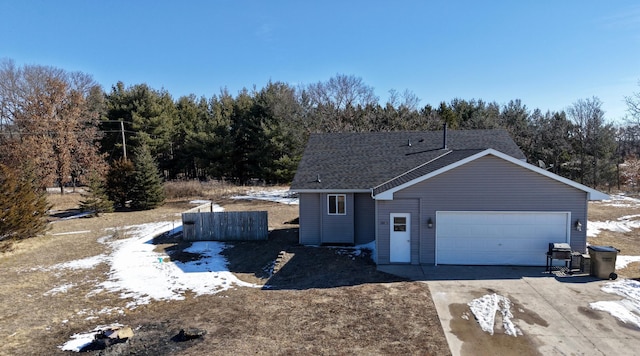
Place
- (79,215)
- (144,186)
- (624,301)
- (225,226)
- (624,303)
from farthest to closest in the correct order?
(144,186), (79,215), (225,226), (624,301), (624,303)

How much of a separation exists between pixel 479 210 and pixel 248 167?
32914 mm

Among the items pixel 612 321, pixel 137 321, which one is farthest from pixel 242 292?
pixel 612 321

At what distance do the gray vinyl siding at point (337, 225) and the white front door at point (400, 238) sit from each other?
3124mm

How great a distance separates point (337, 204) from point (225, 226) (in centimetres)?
606

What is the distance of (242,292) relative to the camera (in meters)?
11.5

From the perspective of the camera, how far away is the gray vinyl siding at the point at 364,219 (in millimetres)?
15891

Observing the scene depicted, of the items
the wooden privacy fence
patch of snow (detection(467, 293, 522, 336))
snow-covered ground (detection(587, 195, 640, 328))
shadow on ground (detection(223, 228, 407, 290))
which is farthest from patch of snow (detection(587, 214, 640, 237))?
the wooden privacy fence

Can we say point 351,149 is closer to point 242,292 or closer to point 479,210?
point 479,210

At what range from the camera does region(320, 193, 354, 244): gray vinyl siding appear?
15906 mm

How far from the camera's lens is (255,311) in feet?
32.1

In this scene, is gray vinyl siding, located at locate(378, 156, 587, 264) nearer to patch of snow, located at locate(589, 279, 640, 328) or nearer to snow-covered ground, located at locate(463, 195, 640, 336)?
patch of snow, located at locate(589, 279, 640, 328)

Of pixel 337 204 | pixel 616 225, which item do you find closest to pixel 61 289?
pixel 337 204

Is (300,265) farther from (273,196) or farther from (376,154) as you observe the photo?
(273,196)

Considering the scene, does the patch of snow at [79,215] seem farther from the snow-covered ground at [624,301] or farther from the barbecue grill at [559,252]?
the snow-covered ground at [624,301]
